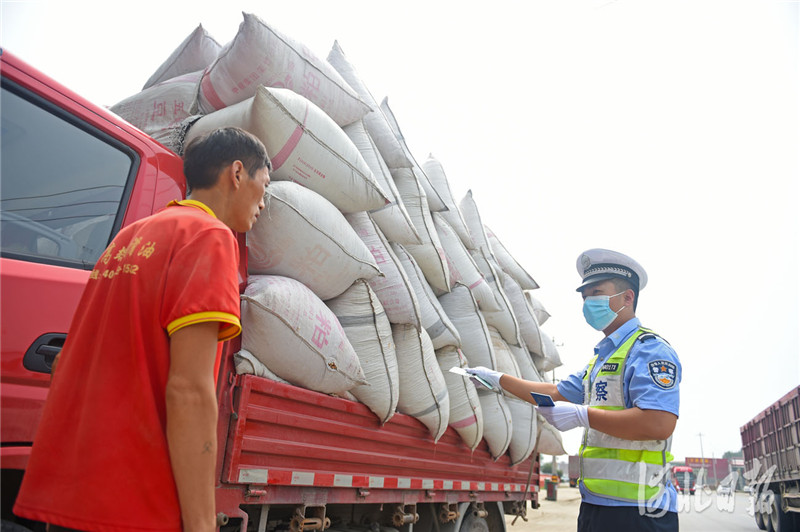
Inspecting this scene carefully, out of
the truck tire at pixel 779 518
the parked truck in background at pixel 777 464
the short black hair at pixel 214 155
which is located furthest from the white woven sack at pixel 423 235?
the truck tire at pixel 779 518

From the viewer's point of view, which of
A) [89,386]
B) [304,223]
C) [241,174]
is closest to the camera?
[89,386]

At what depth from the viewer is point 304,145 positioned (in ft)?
8.16

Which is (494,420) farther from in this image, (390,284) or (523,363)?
(390,284)

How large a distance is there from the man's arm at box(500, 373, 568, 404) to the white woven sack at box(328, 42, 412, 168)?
184cm

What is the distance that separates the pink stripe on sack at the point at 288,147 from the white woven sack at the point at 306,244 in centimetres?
13

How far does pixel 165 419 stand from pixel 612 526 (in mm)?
1631

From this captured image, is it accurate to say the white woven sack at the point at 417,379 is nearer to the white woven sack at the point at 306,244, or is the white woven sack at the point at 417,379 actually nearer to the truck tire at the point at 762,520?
the white woven sack at the point at 306,244

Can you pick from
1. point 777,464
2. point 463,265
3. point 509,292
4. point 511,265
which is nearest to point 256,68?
point 463,265

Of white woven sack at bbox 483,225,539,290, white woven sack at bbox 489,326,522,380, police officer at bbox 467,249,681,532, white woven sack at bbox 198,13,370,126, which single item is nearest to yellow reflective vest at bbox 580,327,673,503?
police officer at bbox 467,249,681,532

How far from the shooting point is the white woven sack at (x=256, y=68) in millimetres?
2459

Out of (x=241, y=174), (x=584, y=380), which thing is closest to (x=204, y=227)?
(x=241, y=174)

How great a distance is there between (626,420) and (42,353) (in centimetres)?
183

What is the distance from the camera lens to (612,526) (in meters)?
1.89

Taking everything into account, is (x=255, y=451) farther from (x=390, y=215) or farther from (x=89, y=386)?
(x=390, y=215)
